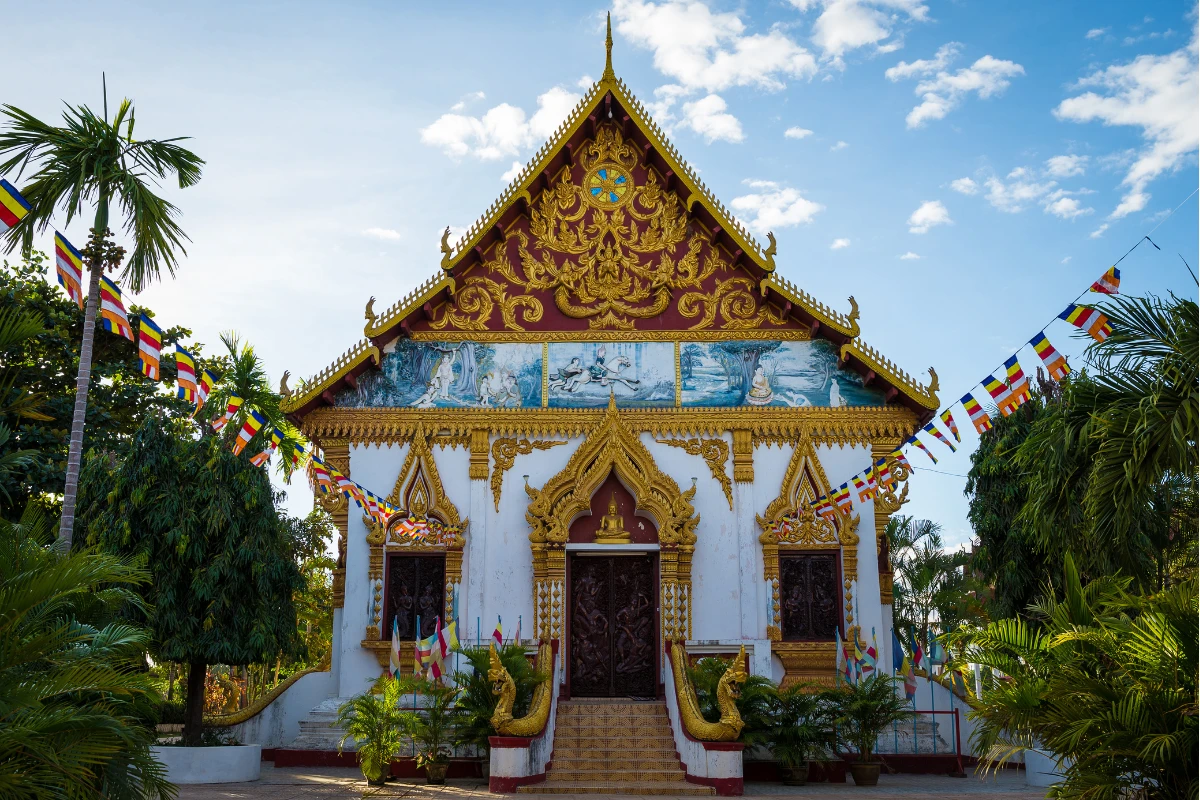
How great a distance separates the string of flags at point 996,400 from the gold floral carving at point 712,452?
1.01 metres

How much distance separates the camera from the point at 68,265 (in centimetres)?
1086

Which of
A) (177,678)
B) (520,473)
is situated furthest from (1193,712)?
(177,678)

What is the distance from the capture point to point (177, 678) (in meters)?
28.4

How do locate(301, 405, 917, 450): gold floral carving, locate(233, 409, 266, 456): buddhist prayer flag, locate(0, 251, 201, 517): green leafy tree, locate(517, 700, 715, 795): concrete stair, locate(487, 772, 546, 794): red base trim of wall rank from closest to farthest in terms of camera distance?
locate(487, 772, 546, 794): red base trim of wall < locate(517, 700, 715, 795): concrete stair < locate(233, 409, 266, 456): buddhist prayer flag < locate(301, 405, 917, 450): gold floral carving < locate(0, 251, 201, 517): green leafy tree

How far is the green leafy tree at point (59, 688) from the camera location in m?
6.04

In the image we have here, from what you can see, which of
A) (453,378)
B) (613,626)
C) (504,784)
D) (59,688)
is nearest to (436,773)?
(504,784)

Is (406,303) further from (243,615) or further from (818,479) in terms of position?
(818,479)

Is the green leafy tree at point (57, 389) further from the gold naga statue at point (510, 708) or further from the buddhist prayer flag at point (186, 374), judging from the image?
the gold naga statue at point (510, 708)

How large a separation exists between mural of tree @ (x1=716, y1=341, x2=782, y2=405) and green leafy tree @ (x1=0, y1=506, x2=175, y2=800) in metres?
10.6

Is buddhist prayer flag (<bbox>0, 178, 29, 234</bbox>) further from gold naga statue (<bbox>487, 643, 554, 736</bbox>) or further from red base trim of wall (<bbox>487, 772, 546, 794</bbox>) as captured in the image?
red base trim of wall (<bbox>487, 772, 546, 794</bbox>)

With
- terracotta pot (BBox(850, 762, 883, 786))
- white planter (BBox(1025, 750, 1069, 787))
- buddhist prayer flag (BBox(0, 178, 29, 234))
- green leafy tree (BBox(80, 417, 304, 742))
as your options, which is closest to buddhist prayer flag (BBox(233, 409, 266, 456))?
green leafy tree (BBox(80, 417, 304, 742))

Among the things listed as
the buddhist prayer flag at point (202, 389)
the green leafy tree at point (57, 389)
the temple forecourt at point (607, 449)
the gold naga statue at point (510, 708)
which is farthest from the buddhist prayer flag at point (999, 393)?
the green leafy tree at point (57, 389)

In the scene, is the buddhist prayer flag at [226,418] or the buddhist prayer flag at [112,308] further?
the buddhist prayer flag at [226,418]

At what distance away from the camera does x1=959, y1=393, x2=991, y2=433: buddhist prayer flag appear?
1295 centimetres
